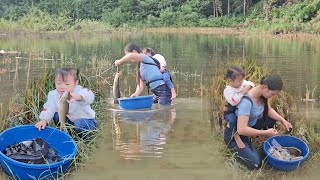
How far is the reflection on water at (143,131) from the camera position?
5.29m

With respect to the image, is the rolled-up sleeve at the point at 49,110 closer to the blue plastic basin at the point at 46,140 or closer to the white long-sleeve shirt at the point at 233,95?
the blue plastic basin at the point at 46,140

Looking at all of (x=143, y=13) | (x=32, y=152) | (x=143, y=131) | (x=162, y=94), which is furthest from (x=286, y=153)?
(x=143, y=13)

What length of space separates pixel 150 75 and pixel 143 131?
6.47 feet

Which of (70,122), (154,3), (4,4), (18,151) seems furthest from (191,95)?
(4,4)

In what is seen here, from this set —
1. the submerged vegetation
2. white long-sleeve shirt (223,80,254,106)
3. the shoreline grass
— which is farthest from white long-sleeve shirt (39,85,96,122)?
the shoreline grass

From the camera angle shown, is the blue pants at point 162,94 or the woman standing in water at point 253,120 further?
the blue pants at point 162,94

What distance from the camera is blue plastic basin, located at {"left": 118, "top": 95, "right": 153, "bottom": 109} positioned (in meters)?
7.53

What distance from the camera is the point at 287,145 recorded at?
16.9 feet

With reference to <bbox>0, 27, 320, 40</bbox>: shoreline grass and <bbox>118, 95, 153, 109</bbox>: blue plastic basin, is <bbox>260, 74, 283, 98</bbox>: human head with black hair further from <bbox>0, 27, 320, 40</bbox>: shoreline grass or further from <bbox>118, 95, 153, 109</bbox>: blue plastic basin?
<bbox>0, 27, 320, 40</bbox>: shoreline grass

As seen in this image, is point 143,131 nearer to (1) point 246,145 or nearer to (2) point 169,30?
(1) point 246,145

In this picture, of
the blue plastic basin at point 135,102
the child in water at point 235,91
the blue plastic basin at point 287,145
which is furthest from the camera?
the blue plastic basin at point 135,102

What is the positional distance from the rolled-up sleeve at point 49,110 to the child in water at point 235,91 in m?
1.76

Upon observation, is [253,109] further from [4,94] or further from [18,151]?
[4,94]

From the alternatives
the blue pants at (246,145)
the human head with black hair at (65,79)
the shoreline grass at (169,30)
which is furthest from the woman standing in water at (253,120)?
the shoreline grass at (169,30)
